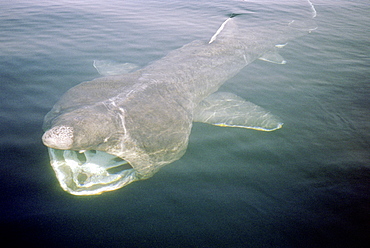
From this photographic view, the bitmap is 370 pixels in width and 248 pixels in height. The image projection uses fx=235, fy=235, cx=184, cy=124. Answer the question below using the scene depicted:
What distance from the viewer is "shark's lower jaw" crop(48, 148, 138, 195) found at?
2.94 meters

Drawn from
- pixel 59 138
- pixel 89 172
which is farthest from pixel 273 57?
pixel 59 138

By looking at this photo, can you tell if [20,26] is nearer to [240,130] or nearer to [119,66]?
[119,66]

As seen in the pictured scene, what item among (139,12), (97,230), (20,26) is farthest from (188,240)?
(139,12)

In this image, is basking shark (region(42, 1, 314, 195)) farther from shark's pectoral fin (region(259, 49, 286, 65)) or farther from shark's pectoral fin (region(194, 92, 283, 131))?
shark's pectoral fin (region(259, 49, 286, 65))

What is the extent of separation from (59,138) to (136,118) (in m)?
1.16

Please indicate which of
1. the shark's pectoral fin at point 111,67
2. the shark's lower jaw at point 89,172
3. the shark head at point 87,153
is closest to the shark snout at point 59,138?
the shark head at point 87,153

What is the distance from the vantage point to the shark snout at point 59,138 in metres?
2.65

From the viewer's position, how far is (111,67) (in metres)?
6.19

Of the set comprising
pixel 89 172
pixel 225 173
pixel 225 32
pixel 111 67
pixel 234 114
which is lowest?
pixel 225 173

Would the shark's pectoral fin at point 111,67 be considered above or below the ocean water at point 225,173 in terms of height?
above

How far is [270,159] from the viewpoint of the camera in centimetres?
381

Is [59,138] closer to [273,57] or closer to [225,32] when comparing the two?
[273,57]

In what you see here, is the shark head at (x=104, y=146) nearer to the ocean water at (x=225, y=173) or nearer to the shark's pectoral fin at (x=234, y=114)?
the ocean water at (x=225, y=173)

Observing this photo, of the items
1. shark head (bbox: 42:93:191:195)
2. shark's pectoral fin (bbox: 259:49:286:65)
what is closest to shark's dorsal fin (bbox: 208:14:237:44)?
shark's pectoral fin (bbox: 259:49:286:65)
